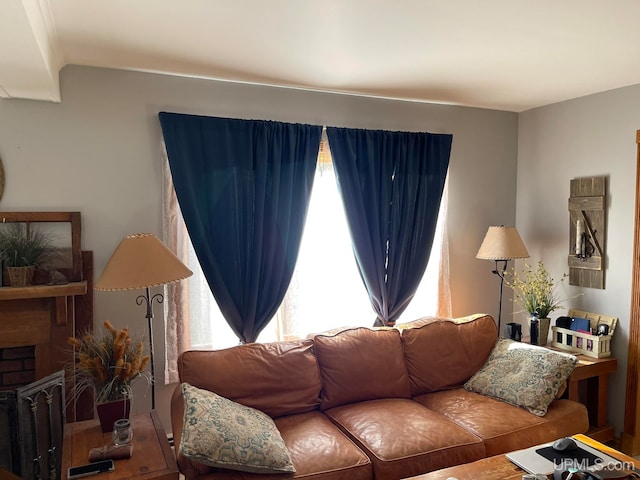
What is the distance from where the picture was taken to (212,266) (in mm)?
2988

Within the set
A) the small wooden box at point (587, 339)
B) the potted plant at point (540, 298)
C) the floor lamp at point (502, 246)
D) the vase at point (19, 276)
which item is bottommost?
the small wooden box at point (587, 339)

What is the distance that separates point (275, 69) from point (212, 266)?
1286mm

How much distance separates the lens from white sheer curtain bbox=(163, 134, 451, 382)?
3.01 meters

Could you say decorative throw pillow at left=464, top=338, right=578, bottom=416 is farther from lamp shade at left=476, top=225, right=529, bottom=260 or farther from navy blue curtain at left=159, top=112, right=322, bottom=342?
navy blue curtain at left=159, top=112, right=322, bottom=342

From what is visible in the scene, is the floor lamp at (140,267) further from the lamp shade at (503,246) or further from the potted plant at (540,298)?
the potted plant at (540,298)

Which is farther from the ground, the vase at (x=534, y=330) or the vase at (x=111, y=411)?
the vase at (x=534, y=330)

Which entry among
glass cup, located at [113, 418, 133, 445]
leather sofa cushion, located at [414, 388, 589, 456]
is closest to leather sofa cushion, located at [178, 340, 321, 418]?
glass cup, located at [113, 418, 133, 445]

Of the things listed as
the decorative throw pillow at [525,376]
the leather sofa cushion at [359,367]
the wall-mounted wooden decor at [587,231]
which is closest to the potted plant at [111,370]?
the leather sofa cushion at [359,367]

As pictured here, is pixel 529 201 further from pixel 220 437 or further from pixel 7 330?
pixel 7 330

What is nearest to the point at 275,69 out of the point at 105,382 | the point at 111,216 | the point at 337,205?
the point at 337,205

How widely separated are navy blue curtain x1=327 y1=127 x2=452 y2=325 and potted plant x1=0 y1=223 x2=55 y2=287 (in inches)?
75.1

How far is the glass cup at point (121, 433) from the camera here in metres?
2.17

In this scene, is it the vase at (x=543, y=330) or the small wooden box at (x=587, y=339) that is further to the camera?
the vase at (x=543, y=330)

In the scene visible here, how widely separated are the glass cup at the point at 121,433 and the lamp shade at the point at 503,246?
267cm
